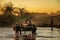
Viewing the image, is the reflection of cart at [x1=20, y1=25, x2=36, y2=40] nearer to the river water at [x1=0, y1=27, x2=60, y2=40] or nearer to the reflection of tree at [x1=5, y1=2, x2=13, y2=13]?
the river water at [x1=0, y1=27, x2=60, y2=40]

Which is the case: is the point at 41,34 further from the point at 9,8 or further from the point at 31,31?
the point at 9,8

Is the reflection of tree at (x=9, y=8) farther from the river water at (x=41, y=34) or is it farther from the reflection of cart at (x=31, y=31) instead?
the reflection of cart at (x=31, y=31)

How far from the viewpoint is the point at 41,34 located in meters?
4.73

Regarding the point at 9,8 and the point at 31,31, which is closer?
the point at 31,31

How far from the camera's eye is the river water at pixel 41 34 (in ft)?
15.4

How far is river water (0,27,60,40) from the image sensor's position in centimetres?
468

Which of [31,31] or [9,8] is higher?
[9,8]

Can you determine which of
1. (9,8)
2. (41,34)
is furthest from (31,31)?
(9,8)

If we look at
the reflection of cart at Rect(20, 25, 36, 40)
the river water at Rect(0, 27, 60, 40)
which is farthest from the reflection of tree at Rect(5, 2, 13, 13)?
the reflection of cart at Rect(20, 25, 36, 40)

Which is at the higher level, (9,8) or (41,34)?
(9,8)

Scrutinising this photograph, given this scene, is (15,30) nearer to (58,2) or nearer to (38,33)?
(38,33)

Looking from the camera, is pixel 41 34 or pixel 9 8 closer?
pixel 41 34

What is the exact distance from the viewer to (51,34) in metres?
4.73

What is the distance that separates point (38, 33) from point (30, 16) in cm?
45
